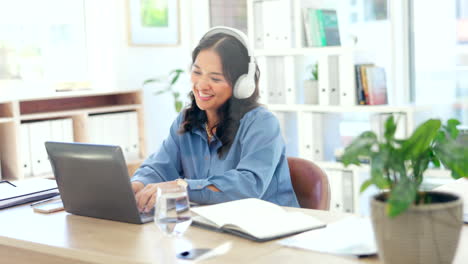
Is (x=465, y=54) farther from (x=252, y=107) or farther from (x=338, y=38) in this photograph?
(x=252, y=107)

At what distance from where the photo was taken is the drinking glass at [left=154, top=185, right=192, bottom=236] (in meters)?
1.44

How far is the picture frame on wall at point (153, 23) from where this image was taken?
4.75m

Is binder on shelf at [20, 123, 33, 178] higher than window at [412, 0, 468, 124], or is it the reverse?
window at [412, 0, 468, 124]

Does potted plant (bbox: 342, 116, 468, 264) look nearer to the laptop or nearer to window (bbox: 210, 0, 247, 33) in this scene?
the laptop

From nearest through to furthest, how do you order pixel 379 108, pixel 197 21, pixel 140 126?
pixel 379 108 < pixel 140 126 < pixel 197 21

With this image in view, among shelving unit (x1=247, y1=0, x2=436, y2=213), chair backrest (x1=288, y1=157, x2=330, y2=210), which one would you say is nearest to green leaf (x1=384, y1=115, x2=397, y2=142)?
chair backrest (x1=288, y1=157, x2=330, y2=210)

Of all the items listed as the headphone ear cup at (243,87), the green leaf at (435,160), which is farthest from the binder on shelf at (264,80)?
the green leaf at (435,160)

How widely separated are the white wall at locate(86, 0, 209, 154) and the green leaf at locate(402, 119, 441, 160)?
350cm

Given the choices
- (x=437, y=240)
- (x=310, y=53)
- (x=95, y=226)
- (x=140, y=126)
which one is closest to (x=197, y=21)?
(x=140, y=126)

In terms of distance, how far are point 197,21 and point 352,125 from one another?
1.67m

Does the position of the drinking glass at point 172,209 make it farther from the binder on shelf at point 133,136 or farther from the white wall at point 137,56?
the white wall at point 137,56

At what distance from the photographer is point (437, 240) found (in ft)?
3.80

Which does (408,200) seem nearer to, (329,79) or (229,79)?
(229,79)

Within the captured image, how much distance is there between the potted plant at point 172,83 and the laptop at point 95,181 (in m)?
2.85
